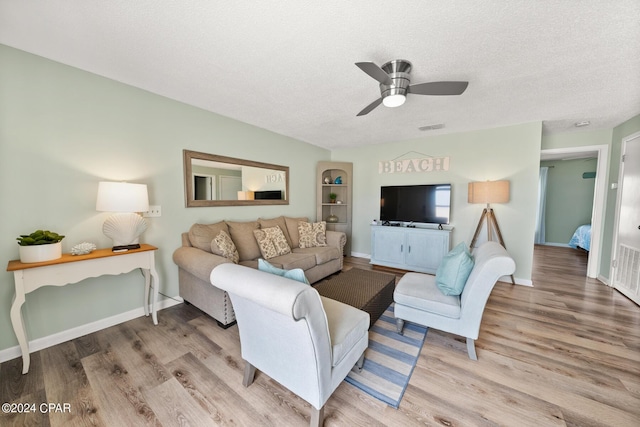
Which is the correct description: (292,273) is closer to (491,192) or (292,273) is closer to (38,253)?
(38,253)

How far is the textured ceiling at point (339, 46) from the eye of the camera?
4.31 ft

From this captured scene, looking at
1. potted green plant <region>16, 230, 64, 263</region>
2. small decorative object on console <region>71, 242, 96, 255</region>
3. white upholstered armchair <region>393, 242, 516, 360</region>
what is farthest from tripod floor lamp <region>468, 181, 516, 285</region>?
potted green plant <region>16, 230, 64, 263</region>

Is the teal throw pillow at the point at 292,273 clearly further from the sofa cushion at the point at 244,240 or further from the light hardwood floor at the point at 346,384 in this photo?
the sofa cushion at the point at 244,240

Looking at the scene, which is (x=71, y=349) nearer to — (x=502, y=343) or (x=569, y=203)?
(x=502, y=343)

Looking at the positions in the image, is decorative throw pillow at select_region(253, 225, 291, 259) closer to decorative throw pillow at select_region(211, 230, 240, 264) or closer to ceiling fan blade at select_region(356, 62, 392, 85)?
decorative throw pillow at select_region(211, 230, 240, 264)

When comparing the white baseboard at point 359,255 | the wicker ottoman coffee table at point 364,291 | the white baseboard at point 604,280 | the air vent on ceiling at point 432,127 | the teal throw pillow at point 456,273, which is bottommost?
the white baseboard at point 359,255

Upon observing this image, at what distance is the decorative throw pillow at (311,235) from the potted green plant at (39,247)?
8.49 ft

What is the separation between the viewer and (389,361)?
171 cm

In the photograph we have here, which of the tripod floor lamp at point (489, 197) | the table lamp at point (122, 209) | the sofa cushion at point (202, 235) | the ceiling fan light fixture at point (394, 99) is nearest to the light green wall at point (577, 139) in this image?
the tripod floor lamp at point (489, 197)

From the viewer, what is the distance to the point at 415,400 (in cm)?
139

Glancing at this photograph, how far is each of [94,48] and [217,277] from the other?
2000mm

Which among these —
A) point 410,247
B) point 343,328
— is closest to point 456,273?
point 343,328

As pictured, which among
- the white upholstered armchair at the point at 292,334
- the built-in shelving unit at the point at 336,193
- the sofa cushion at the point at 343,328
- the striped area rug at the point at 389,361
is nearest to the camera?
the white upholstered armchair at the point at 292,334

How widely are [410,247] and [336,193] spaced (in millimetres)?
1912
